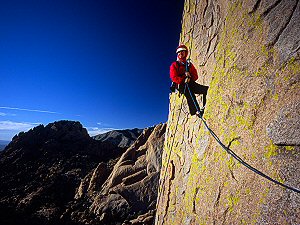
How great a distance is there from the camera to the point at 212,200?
4793 millimetres

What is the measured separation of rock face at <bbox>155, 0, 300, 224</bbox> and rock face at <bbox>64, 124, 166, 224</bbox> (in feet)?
71.1

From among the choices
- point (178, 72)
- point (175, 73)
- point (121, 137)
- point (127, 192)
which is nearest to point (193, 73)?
point (178, 72)

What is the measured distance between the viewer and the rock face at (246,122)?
138 inches

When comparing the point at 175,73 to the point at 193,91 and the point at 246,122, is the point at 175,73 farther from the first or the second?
the point at 246,122

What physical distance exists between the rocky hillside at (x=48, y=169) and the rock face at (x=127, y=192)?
120 cm

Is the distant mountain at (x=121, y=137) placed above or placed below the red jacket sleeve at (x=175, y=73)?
above

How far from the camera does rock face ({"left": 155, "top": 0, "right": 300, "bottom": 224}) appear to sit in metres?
3.50

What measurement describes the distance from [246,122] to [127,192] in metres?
27.0

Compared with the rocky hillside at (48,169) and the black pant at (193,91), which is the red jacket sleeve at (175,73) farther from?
the rocky hillside at (48,169)

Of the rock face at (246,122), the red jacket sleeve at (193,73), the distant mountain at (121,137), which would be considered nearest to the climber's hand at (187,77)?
the red jacket sleeve at (193,73)

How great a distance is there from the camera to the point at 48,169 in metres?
53.5

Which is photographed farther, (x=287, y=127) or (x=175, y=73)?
(x=175, y=73)

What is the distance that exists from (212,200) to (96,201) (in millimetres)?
29632

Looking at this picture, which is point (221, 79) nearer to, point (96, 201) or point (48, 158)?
point (96, 201)
